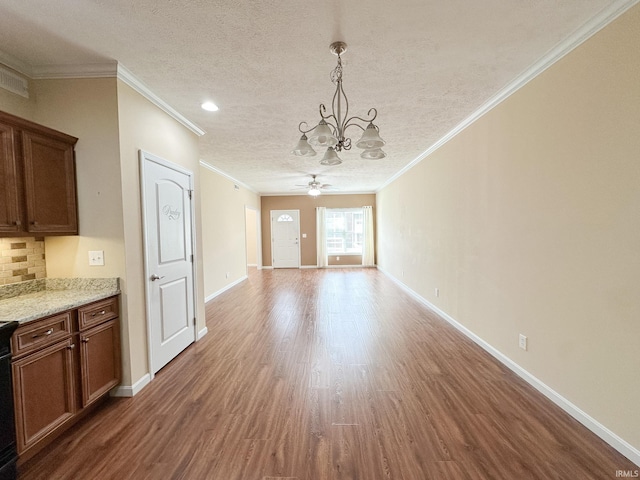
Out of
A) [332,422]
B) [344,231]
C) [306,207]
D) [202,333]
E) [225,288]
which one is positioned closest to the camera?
[332,422]

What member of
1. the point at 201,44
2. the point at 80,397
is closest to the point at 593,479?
the point at 80,397

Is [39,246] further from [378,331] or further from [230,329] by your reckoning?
[378,331]

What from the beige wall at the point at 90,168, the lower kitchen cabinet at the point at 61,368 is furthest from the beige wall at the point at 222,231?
the lower kitchen cabinet at the point at 61,368

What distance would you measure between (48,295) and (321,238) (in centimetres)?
744

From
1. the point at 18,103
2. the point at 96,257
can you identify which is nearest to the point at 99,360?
the point at 96,257

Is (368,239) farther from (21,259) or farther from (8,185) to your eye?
(8,185)

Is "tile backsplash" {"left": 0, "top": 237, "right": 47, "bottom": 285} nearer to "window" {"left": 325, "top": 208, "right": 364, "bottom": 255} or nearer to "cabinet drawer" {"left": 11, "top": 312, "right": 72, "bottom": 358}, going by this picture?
"cabinet drawer" {"left": 11, "top": 312, "right": 72, "bottom": 358}

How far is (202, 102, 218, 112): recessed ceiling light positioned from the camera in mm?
2725

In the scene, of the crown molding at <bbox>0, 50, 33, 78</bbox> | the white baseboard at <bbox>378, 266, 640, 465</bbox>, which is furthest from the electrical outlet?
the crown molding at <bbox>0, 50, 33, 78</bbox>

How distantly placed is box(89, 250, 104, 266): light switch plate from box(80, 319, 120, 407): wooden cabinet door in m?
0.49

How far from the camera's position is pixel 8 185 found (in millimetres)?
1751

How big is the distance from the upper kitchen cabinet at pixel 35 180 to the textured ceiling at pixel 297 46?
635 millimetres

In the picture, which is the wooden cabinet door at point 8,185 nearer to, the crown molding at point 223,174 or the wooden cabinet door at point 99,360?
the wooden cabinet door at point 99,360

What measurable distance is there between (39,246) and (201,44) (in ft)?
6.68
